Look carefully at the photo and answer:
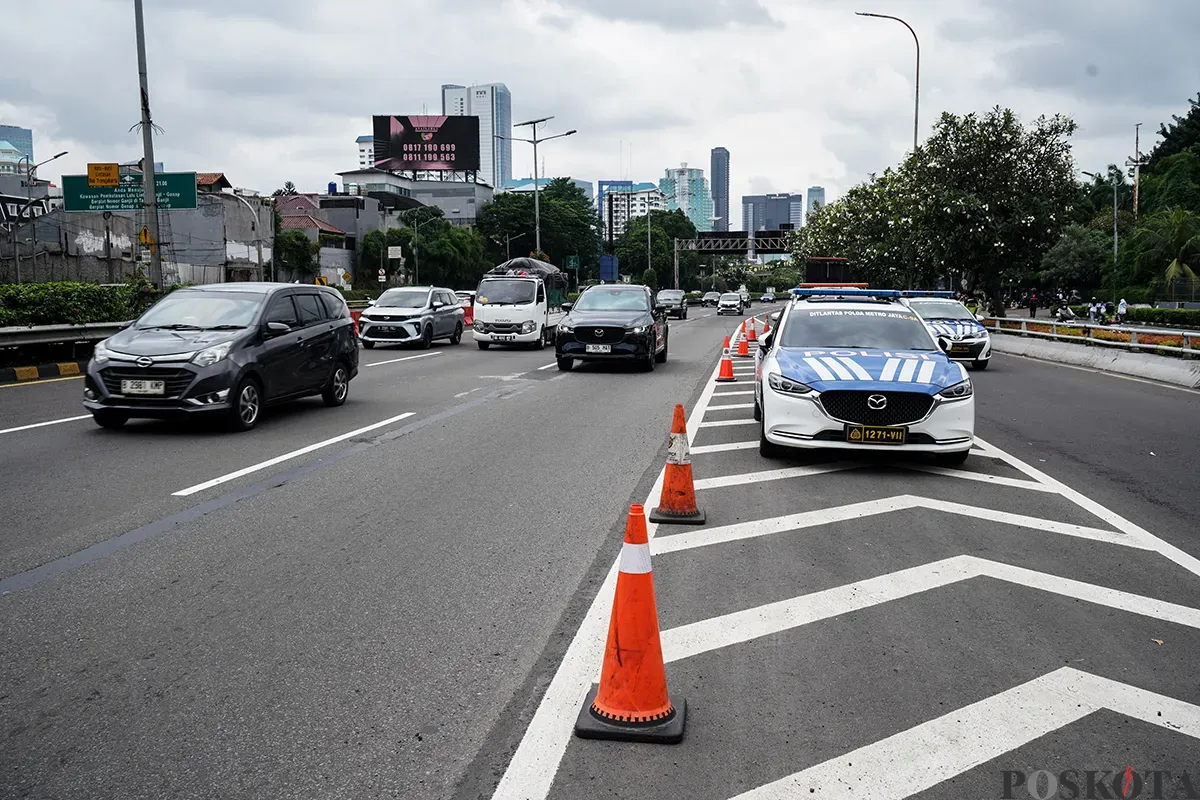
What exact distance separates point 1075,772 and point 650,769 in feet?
4.84

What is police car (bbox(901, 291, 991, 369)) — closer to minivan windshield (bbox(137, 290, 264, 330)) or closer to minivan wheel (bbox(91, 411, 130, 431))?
minivan windshield (bbox(137, 290, 264, 330))

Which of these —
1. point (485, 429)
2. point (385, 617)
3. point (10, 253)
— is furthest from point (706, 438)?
point (10, 253)

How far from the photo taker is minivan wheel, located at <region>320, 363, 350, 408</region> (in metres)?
13.6

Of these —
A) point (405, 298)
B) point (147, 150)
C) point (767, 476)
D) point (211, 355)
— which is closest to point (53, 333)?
point (147, 150)

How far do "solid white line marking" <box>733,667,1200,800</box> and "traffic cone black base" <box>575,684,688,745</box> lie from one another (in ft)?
1.48

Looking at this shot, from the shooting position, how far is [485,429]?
11.7 m

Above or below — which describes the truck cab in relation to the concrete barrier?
above

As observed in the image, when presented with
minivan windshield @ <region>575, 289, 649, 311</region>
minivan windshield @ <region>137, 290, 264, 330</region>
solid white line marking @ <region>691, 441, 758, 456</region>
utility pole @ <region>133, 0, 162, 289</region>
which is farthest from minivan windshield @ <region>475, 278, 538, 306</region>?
solid white line marking @ <region>691, 441, 758, 456</region>

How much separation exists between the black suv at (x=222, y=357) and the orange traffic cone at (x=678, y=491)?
585 centimetres

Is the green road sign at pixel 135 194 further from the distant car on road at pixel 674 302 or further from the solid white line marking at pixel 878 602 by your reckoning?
the distant car on road at pixel 674 302

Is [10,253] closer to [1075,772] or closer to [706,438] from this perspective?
[706,438]

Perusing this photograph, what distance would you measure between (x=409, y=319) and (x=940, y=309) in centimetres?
1309

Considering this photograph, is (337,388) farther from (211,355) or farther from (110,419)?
(110,419)

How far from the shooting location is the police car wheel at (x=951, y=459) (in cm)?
933
